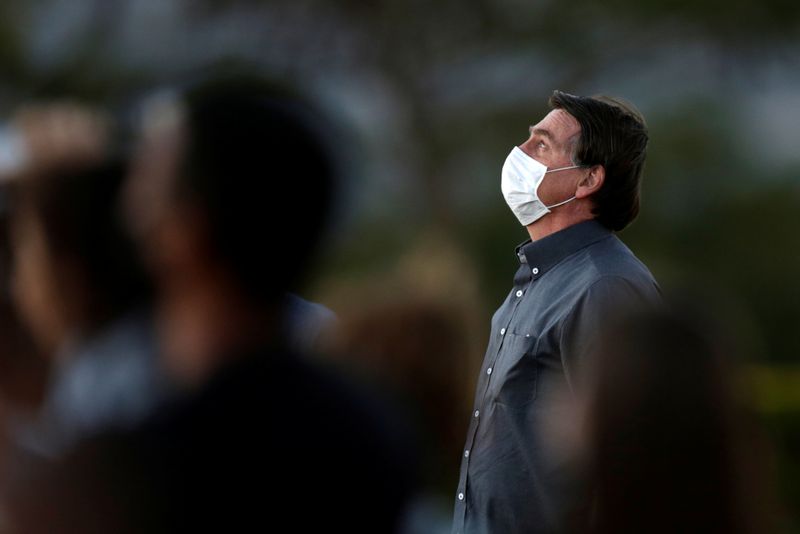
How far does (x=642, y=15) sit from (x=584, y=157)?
34.3 feet

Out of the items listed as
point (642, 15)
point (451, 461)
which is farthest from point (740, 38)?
point (451, 461)

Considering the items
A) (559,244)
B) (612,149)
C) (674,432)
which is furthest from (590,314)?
(674,432)

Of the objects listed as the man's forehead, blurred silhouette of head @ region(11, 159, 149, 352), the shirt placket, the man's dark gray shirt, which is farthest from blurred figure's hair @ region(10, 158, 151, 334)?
the man's forehead

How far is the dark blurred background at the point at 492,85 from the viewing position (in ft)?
43.7

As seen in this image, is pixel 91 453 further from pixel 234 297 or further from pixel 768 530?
pixel 768 530

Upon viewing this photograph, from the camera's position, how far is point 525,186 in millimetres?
3713

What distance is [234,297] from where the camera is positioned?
164 centimetres

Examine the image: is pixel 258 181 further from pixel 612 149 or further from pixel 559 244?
pixel 612 149

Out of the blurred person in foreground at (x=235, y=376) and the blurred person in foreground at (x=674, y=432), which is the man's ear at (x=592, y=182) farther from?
the blurred person in foreground at (x=235, y=376)

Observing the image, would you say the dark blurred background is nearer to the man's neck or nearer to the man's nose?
the man's nose

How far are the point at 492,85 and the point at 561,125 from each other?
10.3 m

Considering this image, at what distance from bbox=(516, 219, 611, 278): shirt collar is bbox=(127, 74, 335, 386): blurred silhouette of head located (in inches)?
73.7

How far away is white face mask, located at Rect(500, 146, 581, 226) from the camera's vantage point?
3.68 metres

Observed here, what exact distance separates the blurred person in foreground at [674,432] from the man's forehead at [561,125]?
1910 millimetres
